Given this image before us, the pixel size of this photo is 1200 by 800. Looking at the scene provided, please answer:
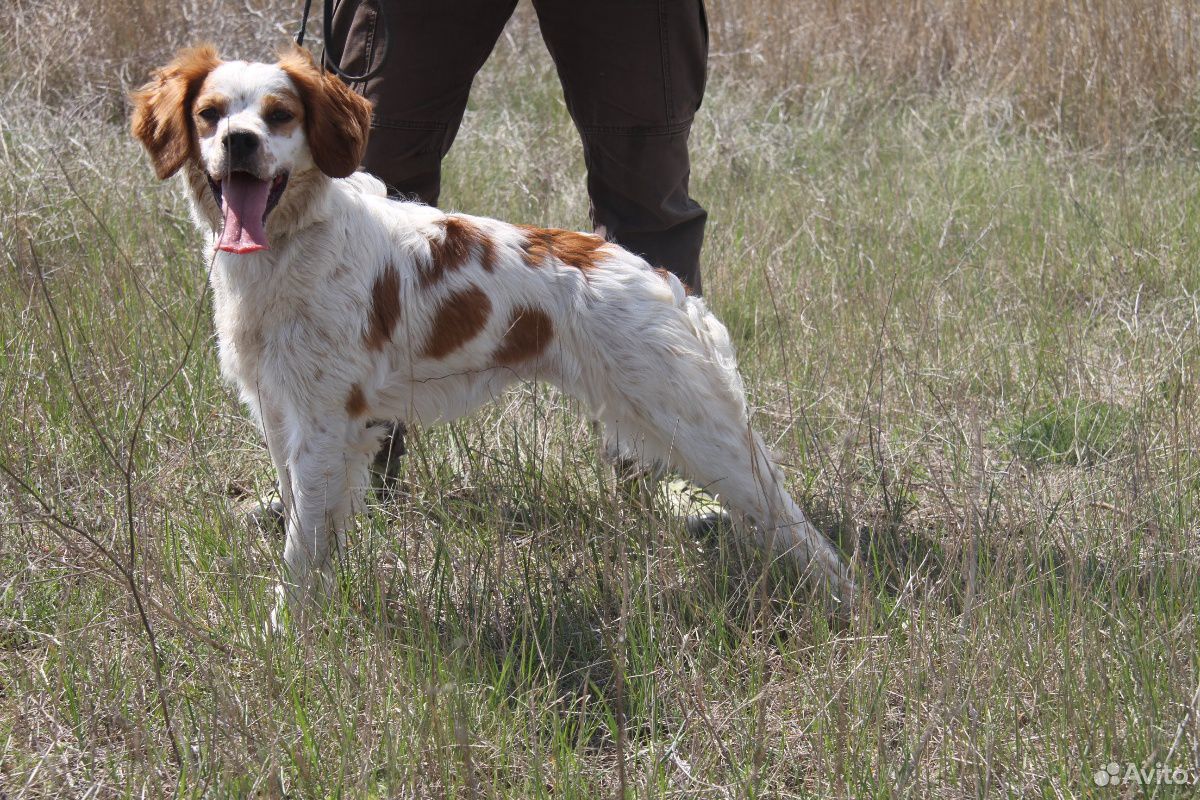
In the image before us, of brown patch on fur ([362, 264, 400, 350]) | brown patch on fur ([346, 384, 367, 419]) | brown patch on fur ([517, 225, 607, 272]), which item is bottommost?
brown patch on fur ([346, 384, 367, 419])

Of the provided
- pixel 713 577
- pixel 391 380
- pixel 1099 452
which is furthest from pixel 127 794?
pixel 1099 452

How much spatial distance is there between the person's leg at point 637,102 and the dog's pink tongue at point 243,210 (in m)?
0.94

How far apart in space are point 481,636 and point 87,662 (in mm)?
781

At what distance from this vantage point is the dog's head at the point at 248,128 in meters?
2.54

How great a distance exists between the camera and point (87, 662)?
2248 millimetres

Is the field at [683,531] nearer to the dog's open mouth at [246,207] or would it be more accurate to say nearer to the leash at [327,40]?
the dog's open mouth at [246,207]

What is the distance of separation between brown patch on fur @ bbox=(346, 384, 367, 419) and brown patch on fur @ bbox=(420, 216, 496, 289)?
0.30 meters

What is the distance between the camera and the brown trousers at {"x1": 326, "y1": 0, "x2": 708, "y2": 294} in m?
3.05

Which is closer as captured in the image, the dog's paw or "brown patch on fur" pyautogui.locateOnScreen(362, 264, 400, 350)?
"brown patch on fur" pyautogui.locateOnScreen(362, 264, 400, 350)

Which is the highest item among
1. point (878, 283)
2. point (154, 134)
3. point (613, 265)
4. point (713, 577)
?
point (154, 134)

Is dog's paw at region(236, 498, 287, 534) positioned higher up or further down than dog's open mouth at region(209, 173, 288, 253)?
further down

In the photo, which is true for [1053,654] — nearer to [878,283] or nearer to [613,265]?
[613,265]

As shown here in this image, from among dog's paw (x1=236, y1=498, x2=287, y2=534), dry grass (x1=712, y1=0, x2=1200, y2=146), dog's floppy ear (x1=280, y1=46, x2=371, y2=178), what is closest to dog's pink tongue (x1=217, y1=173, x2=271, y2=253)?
dog's floppy ear (x1=280, y1=46, x2=371, y2=178)

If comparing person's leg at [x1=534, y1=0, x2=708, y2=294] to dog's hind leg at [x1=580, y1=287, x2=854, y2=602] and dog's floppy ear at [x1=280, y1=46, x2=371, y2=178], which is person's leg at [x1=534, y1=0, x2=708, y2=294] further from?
dog's floppy ear at [x1=280, y1=46, x2=371, y2=178]
